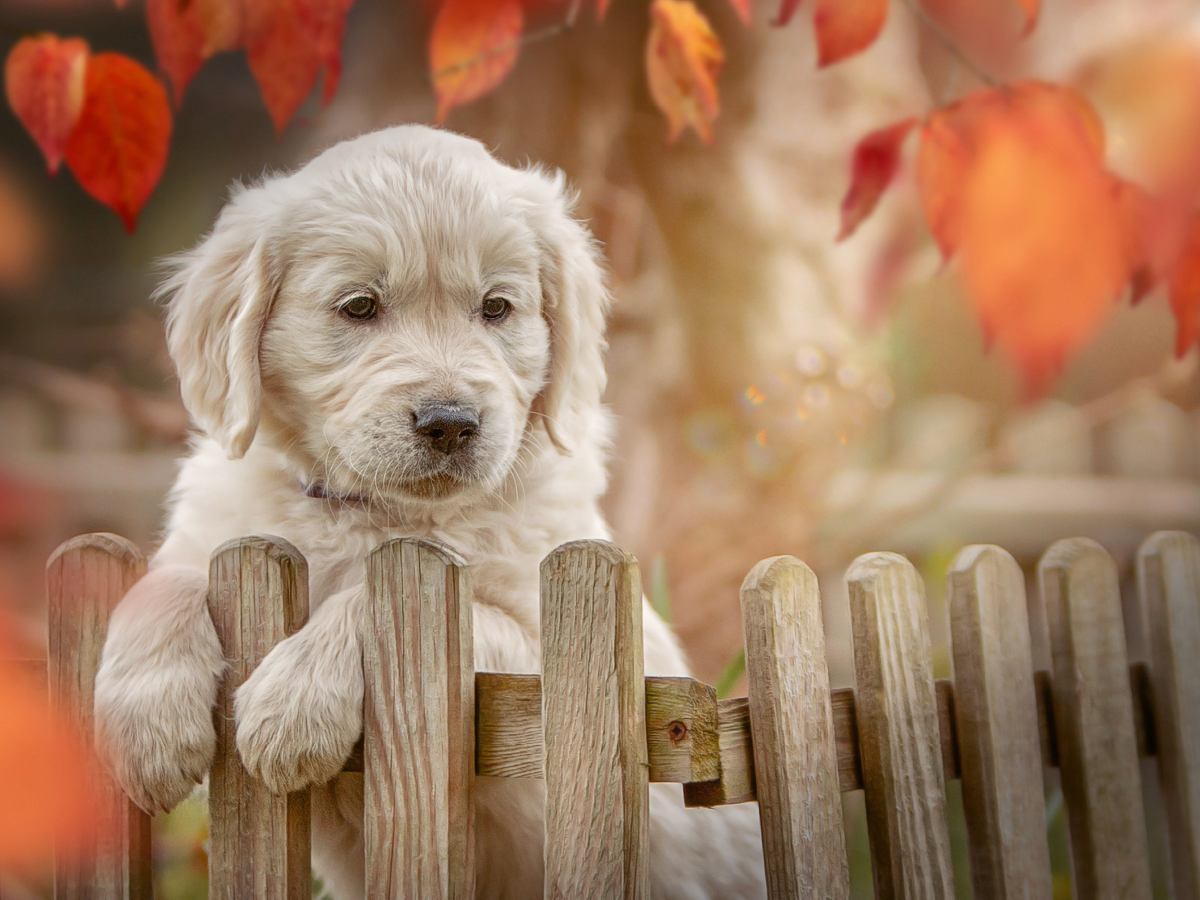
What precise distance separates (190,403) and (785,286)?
2.70m

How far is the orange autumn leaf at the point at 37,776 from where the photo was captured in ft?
5.64

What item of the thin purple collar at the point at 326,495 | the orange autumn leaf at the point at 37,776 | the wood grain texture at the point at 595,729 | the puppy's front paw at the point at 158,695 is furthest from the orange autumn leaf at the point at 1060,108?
the orange autumn leaf at the point at 37,776

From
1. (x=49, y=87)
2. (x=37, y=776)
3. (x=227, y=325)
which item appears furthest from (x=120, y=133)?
(x=37, y=776)

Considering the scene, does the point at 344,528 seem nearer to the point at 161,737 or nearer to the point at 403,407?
the point at 403,407

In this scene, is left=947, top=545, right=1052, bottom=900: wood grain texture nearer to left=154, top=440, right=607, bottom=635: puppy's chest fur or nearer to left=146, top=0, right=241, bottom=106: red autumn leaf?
left=154, top=440, right=607, bottom=635: puppy's chest fur

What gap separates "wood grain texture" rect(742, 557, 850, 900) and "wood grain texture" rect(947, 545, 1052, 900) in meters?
0.37

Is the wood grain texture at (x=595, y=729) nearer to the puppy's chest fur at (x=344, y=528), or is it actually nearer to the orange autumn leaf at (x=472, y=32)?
the puppy's chest fur at (x=344, y=528)

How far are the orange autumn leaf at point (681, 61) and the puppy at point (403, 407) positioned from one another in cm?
80

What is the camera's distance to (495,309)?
216cm

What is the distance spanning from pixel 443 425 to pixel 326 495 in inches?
14.0

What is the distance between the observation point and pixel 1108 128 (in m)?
3.05

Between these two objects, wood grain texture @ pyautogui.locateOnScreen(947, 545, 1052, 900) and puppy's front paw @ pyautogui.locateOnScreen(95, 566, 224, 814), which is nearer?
puppy's front paw @ pyautogui.locateOnScreen(95, 566, 224, 814)

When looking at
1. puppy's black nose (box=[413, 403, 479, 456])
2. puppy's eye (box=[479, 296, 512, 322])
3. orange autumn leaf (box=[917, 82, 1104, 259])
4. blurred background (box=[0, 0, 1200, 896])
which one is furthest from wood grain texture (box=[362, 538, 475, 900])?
blurred background (box=[0, 0, 1200, 896])

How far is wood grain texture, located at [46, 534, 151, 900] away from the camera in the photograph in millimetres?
1689
